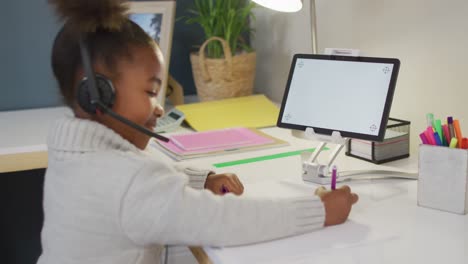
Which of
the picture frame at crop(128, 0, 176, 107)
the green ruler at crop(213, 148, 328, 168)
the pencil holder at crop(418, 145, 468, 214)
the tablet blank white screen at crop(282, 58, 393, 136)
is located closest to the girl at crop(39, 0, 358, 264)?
the pencil holder at crop(418, 145, 468, 214)

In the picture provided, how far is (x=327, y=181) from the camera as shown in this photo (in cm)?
105

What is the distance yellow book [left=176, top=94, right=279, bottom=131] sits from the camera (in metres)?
1.56

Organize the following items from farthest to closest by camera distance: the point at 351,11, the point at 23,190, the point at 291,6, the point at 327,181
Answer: the point at 23,190
the point at 351,11
the point at 291,6
the point at 327,181

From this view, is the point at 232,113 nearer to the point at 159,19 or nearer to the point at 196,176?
the point at 159,19

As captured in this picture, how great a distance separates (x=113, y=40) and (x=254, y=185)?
40 cm

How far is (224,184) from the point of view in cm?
101

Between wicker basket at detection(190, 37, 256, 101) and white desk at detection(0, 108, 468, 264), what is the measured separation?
2.12 ft

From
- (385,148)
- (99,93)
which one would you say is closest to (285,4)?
(385,148)

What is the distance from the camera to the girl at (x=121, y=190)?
76 centimetres

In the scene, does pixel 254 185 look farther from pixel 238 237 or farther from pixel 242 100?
pixel 242 100

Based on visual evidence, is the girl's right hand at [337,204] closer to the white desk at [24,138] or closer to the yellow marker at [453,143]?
the yellow marker at [453,143]

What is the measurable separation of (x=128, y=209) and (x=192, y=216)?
3.5 inches

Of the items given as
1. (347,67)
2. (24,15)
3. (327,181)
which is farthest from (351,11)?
(24,15)

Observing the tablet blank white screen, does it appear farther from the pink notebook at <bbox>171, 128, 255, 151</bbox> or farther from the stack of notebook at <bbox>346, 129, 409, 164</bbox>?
the pink notebook at <bbox>171, 128, 255, 151</bbox>
